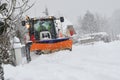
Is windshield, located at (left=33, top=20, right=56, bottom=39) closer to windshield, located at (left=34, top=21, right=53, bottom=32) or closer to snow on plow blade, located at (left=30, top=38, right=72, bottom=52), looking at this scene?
windshield, located at (left=34, top=21, right=53, bottom=32)

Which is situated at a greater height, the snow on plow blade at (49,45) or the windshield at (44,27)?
the windshield at (44,27)

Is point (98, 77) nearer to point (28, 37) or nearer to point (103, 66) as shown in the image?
point (103, 66)

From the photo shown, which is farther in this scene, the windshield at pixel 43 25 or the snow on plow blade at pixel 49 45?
the windshield at pixel 43 25

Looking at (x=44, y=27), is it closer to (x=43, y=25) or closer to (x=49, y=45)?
(x=43, y=25)

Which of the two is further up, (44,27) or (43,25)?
(43,25)

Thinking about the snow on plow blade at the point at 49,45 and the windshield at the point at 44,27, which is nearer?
the snow on plow blade at the point at 49,45

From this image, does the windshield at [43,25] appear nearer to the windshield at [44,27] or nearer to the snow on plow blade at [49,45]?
the windshield at [44,27]

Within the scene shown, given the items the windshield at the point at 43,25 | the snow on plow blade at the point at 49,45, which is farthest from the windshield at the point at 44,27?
the snow on plow blade at the point at 49,45

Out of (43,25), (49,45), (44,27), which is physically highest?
(43,25)

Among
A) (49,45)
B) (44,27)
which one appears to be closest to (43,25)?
(44,27)

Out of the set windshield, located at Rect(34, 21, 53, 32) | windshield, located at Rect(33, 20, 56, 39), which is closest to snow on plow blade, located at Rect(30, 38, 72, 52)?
windshield, located at Rect(33, 20, 56, 39)

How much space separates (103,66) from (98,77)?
158 centimetres

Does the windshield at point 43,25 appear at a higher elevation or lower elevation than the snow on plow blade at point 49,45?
higher

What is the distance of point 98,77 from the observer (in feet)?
24.0
